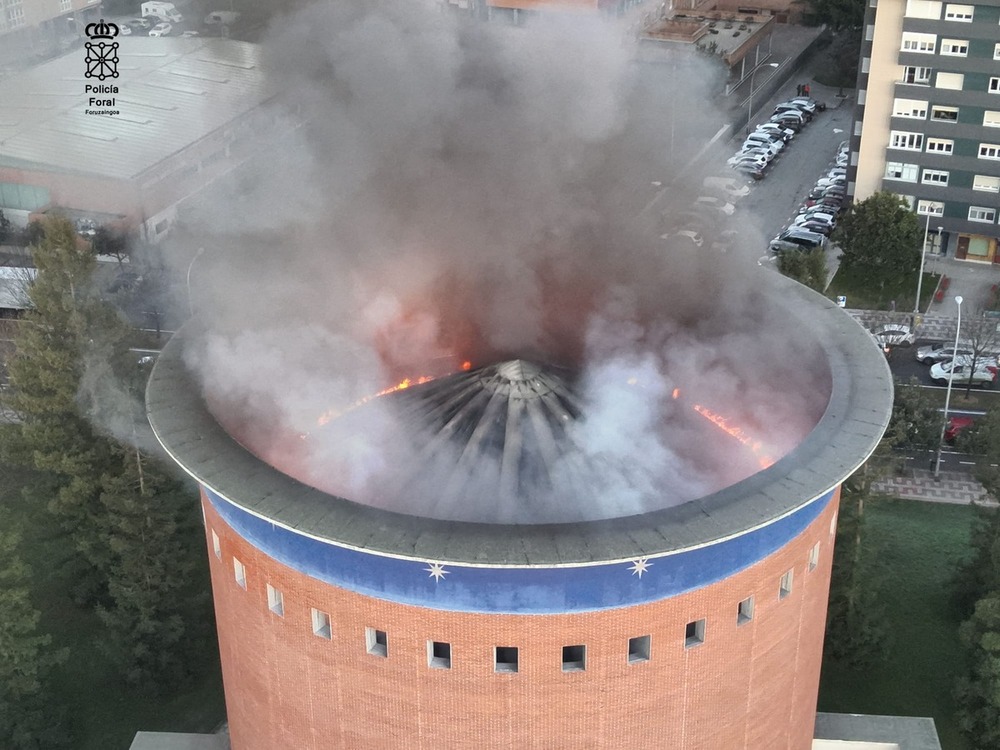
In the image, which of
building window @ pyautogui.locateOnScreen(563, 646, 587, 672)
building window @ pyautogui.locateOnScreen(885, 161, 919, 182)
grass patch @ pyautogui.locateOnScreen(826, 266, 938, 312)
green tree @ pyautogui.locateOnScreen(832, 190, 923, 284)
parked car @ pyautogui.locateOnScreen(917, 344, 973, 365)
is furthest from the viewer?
building window @ pyautogui.locateOnScreen(885, 161, 919, 182)

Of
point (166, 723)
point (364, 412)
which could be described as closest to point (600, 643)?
point (364, 412)

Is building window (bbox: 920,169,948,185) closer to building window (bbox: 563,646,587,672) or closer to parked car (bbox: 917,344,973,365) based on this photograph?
parked car (bbox: 917,344,973,365)

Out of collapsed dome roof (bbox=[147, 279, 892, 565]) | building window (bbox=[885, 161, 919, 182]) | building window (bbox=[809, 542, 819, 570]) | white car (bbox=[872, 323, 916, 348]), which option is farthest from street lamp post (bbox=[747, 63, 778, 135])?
building window (bbox=[809, 542, 819, 570])

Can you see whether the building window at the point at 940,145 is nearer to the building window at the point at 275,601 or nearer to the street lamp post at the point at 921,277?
the street lamp post at the point at 921,277

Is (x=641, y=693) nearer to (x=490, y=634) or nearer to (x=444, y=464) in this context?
(x=490, y=634)

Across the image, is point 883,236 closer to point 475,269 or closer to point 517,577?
point 475,269

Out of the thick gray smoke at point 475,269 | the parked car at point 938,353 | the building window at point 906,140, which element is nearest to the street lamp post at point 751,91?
the building window at point 906,140

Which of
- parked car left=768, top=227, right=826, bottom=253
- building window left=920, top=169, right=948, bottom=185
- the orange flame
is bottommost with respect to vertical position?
parked car left=768, top=227, right=826, bottom=253
